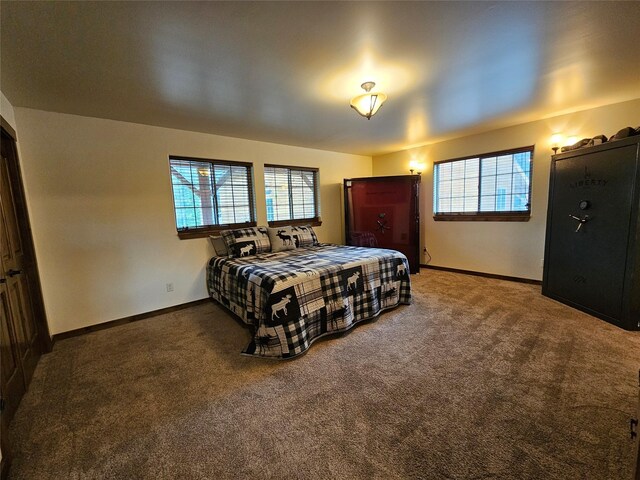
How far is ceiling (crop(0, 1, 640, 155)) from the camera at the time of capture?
1468 millimetres

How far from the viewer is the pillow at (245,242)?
3.46 metres

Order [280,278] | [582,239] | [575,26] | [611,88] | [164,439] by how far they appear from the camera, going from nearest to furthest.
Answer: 1. [164,439]
2. [575,26]
3. [280,278]
4. [611,88]
5. [582,239]

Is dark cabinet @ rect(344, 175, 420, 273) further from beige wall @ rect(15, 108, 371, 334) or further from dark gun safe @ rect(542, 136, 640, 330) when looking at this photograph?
beige wall @ rect(15, 108, 371, 334)

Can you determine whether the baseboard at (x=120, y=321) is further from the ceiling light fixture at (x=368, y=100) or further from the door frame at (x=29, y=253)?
the ceiling light fixture at (x=368, y=100)

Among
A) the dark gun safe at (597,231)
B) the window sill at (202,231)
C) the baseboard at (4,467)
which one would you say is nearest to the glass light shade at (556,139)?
the dark gun safe at (597,231)

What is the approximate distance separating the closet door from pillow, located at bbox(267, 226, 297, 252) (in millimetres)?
3345

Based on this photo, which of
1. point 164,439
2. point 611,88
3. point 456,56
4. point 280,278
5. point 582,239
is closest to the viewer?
point 164,439

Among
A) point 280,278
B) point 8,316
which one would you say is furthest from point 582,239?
point 8,316

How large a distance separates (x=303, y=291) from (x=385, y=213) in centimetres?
296

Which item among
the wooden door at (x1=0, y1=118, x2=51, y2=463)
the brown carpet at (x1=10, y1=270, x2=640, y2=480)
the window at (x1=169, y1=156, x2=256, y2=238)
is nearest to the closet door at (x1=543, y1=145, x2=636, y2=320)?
the brown carpet at (x1=10, y1=270, x2=640, y2=480)

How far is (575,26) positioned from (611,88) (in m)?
1.64

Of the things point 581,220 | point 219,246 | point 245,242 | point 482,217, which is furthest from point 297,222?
point 581,220

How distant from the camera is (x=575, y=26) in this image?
167cm

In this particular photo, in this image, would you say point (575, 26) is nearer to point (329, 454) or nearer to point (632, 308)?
point (632, 308)
